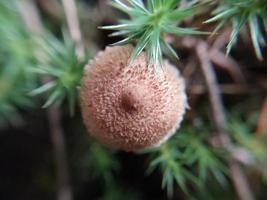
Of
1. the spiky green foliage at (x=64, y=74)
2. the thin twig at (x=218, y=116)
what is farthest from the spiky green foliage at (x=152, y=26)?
the thin twig at (x=218, y=116)

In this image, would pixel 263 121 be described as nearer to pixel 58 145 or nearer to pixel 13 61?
pixel 58 145

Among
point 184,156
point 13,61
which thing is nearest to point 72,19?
point 13,61

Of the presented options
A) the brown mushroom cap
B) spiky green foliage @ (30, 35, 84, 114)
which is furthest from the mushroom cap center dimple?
spiky green foliage @ (30, 35, 84, 114)

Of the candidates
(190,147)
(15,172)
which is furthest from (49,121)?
(190,147)

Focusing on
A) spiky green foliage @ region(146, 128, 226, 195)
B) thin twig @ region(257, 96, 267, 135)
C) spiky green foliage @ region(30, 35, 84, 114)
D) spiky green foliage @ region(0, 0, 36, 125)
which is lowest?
spiky green foliage @ region(146, 128, 226, 195)

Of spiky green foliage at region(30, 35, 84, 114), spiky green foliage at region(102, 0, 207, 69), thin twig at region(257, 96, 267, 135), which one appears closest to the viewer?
spiky green foliage at region(102, 0, 207, 69)

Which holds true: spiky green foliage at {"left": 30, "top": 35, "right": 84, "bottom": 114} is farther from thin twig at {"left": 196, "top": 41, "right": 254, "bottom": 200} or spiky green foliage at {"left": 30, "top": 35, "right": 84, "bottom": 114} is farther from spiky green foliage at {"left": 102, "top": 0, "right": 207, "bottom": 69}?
thin twig at {"left": 196, "top": 41, "right": 254, "bottom": 200}
